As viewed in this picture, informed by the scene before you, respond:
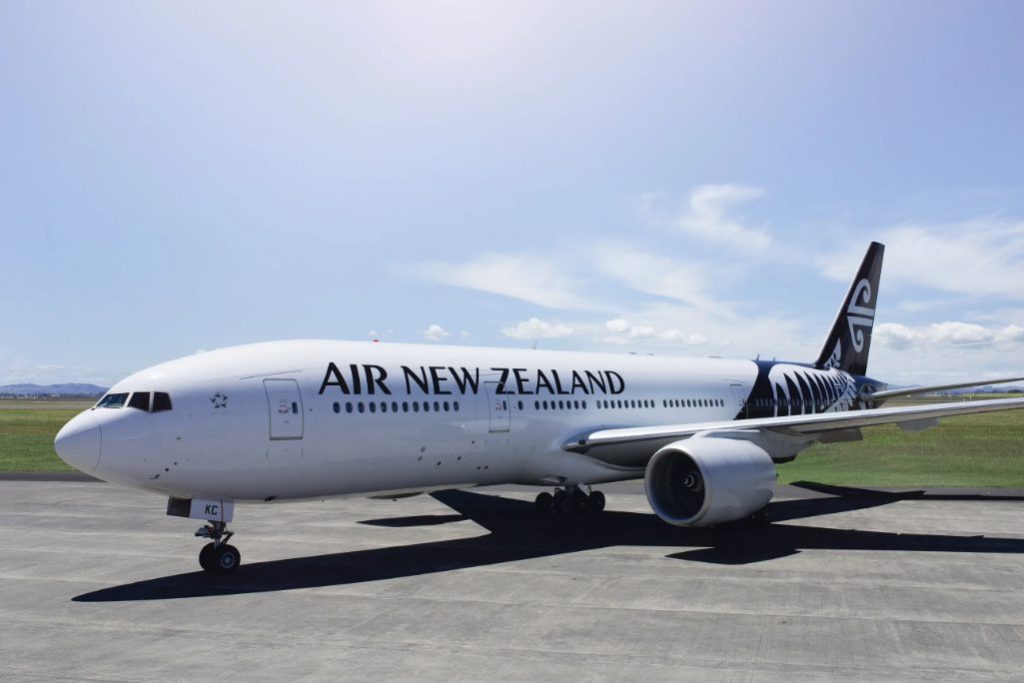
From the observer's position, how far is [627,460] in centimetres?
1980

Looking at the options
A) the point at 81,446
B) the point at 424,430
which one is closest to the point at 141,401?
the point at 81,446

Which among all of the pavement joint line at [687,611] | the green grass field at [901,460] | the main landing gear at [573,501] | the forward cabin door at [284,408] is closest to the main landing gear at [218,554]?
the pavement joint line at [687,611]

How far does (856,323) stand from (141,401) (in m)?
24.5

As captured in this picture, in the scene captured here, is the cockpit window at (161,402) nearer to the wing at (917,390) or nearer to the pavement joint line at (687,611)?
the pavement joint line at (687,611)

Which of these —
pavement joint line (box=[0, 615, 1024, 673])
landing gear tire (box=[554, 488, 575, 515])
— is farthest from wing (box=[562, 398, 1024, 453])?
pavement joint line (box=[0, 615, 1024, 673])

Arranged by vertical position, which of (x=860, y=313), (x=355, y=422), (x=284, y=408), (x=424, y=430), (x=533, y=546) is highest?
(x=860, y=313)

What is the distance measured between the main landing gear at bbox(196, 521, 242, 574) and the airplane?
0.07 ft

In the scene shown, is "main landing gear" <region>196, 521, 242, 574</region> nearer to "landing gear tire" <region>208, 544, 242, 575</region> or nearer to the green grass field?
"landing gear tire" <region>208, 544, 242, 575</region>

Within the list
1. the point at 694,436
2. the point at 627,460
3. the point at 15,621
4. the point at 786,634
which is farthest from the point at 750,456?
the point at 15,621

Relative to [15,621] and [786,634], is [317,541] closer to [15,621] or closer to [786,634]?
[15,621]

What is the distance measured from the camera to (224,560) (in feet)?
45.0

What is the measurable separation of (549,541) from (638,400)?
18.9ft

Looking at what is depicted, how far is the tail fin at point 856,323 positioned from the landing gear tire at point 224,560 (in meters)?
21.4

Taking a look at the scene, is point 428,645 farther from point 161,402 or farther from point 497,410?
point 497,410
